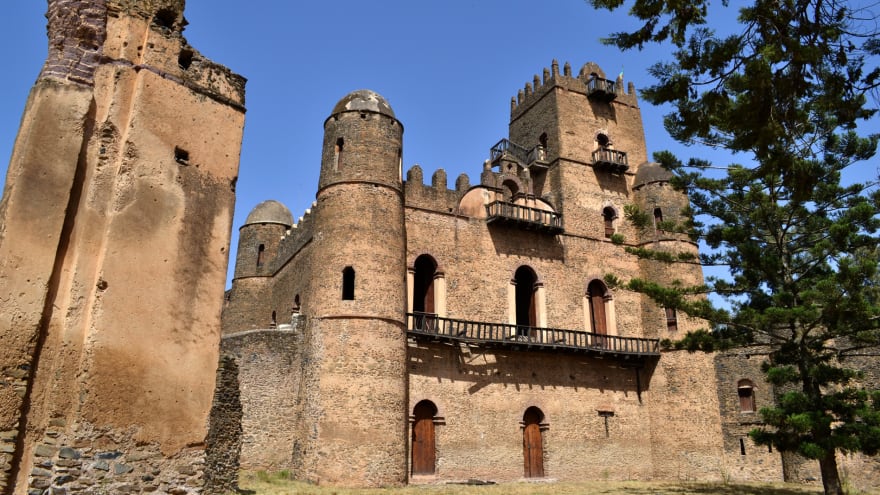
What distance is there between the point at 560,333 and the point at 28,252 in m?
16.5

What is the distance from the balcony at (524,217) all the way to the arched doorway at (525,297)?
138 centimetres

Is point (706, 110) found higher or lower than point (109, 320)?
higher

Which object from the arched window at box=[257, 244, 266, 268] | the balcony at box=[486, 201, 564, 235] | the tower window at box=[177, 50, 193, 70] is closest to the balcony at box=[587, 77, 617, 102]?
the balcony at box=[486, 201, 564, 235]

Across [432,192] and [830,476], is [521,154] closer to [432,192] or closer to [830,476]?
[432,192]

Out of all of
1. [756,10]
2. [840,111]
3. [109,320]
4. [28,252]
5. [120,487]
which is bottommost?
[120,487]

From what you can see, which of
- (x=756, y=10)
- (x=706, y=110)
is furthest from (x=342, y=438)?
(x=756, y=10)

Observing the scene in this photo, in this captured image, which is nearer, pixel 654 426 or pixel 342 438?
pixel 342 438

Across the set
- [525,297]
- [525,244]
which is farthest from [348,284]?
[525,297]

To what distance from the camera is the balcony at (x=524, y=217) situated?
20.0m

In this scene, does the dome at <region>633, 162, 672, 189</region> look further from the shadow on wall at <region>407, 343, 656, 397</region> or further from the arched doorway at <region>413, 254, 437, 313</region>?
the arched doorway at <region>413, 254, 437, 313</region>

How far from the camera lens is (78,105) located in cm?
572

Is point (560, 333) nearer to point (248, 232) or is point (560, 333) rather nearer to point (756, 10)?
point (248, 232)

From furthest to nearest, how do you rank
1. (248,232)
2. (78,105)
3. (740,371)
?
(248,232), (740,371), (78,105)

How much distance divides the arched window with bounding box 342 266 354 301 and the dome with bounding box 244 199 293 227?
27.8 feet
